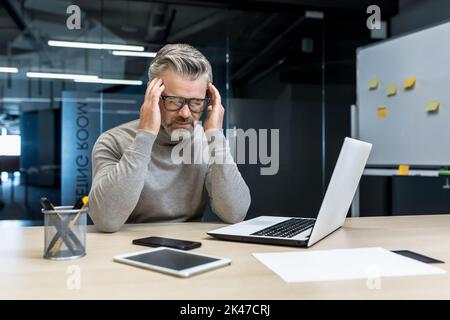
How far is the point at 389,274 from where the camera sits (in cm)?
65

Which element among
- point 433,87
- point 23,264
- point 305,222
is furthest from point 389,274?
point 433,87

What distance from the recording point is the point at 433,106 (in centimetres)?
249

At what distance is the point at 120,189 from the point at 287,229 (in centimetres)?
44

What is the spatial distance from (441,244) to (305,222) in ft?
1.11

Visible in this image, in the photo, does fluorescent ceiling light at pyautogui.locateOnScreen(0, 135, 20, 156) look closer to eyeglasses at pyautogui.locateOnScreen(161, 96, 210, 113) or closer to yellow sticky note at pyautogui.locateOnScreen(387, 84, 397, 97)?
eyeglasses at pyautogui.locateOnScreen(161, 96, 210, 113)

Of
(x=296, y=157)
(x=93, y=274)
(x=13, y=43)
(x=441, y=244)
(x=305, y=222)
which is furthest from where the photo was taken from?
(x=296, y=157)

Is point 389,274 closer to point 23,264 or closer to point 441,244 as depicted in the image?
point 441,244

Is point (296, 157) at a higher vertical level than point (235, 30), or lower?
lower

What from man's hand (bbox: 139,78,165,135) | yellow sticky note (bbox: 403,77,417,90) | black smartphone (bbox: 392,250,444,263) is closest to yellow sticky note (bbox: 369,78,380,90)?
yellow sticky note (bbox: 403,77,417,90)

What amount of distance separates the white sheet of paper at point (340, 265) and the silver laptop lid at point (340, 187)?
0.08 metres

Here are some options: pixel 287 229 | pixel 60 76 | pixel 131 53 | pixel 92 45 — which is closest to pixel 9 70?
pixel 60 76

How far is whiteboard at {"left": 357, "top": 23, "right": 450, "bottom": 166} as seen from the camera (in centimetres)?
244

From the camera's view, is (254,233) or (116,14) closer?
(254,233)

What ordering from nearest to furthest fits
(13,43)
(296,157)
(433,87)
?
(433,87)
(13,43)
(296,157)
